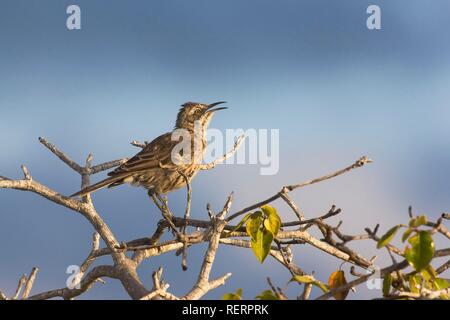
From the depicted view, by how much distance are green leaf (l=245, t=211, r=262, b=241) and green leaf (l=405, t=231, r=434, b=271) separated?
51.2 inches

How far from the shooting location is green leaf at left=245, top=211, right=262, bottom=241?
513 cm

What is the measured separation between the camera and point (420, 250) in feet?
13.7

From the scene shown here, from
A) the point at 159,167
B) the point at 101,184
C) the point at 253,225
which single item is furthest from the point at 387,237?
the point at 159,167

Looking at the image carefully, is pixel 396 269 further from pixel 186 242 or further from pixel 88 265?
pixel 88 265

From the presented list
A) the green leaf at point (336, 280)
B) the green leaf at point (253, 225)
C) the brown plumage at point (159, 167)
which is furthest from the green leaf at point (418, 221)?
the brown plumage at point (159, 167)

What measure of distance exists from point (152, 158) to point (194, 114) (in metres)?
1.93

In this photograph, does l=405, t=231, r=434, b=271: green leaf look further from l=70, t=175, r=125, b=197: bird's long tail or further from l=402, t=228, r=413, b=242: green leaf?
l=70, t=175, r=125, b=197: bird's long tail

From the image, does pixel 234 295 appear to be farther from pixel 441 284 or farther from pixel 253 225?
pixel 441 284

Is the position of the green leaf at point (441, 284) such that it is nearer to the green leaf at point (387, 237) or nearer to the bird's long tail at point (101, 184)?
the green leaf at point (387, 237)
